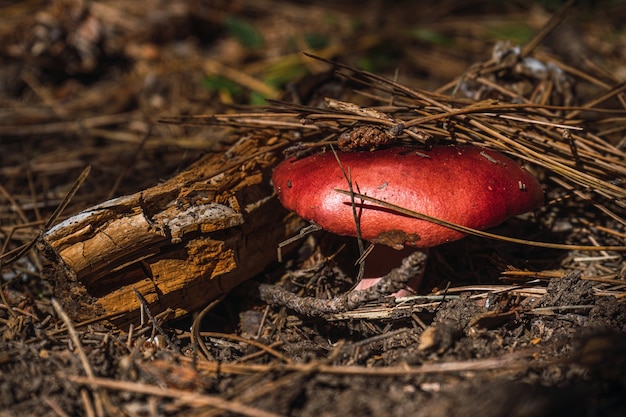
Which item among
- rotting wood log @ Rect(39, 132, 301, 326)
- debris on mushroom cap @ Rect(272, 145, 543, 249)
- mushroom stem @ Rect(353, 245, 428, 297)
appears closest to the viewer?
debris on mushroom cap @ Rect(272, 145, 543, 249)

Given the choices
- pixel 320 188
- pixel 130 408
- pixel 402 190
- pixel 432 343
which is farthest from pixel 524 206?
pixel 130 408

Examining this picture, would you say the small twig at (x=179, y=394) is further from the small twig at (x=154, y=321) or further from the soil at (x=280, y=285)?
the small twig at (x=154, y=321)

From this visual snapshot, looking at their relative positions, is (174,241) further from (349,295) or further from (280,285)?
(349,295)

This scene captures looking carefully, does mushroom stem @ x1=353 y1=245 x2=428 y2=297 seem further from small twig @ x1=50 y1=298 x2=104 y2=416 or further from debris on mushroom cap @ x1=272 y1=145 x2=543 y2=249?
small twig @ x1=50 y1=298 x2=104 y2=416

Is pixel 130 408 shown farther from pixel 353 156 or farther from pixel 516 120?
pixel 516 120

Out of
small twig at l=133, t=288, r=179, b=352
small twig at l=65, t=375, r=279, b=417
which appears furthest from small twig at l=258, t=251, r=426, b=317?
small twig at l=65, t=375, r=279, b=417

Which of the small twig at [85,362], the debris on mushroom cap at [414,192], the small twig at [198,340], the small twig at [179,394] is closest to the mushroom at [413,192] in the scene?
the debris on mushroom cap at [414,192]

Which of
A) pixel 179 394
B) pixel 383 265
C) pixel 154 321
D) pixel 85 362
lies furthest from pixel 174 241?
pixel 383 265
